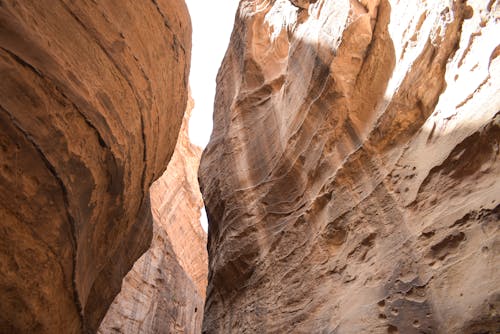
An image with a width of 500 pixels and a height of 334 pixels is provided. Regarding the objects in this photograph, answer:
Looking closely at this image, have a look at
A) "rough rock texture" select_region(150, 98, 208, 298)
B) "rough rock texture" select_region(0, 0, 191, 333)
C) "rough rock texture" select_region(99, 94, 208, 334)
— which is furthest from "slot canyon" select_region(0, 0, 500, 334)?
"rough rock texture" select_region(150, 98, 208, 298)

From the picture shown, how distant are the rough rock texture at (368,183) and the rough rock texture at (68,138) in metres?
1.84

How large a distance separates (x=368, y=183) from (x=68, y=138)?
2.88 metres

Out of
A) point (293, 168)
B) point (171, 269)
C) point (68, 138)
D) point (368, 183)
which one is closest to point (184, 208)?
point (171, 269)

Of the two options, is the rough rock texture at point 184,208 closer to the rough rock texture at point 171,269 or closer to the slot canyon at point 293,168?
the rough rock texture at point 171,269

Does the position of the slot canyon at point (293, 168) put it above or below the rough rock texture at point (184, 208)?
below

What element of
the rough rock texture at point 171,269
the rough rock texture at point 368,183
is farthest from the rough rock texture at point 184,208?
the rough rock texture at point 368,183

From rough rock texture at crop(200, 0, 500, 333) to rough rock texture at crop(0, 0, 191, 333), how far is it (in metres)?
1.84

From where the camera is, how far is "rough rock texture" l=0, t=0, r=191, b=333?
3447 millimetres

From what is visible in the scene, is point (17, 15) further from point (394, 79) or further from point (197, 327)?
point (197, 327)

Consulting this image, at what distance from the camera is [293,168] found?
616cm

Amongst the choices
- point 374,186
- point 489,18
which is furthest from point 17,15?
point 489,18

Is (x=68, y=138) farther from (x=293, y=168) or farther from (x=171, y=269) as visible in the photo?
(x=171, y=269)

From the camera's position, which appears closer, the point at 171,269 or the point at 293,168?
the point at 293,168

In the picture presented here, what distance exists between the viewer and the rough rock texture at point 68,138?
3.45 meters
